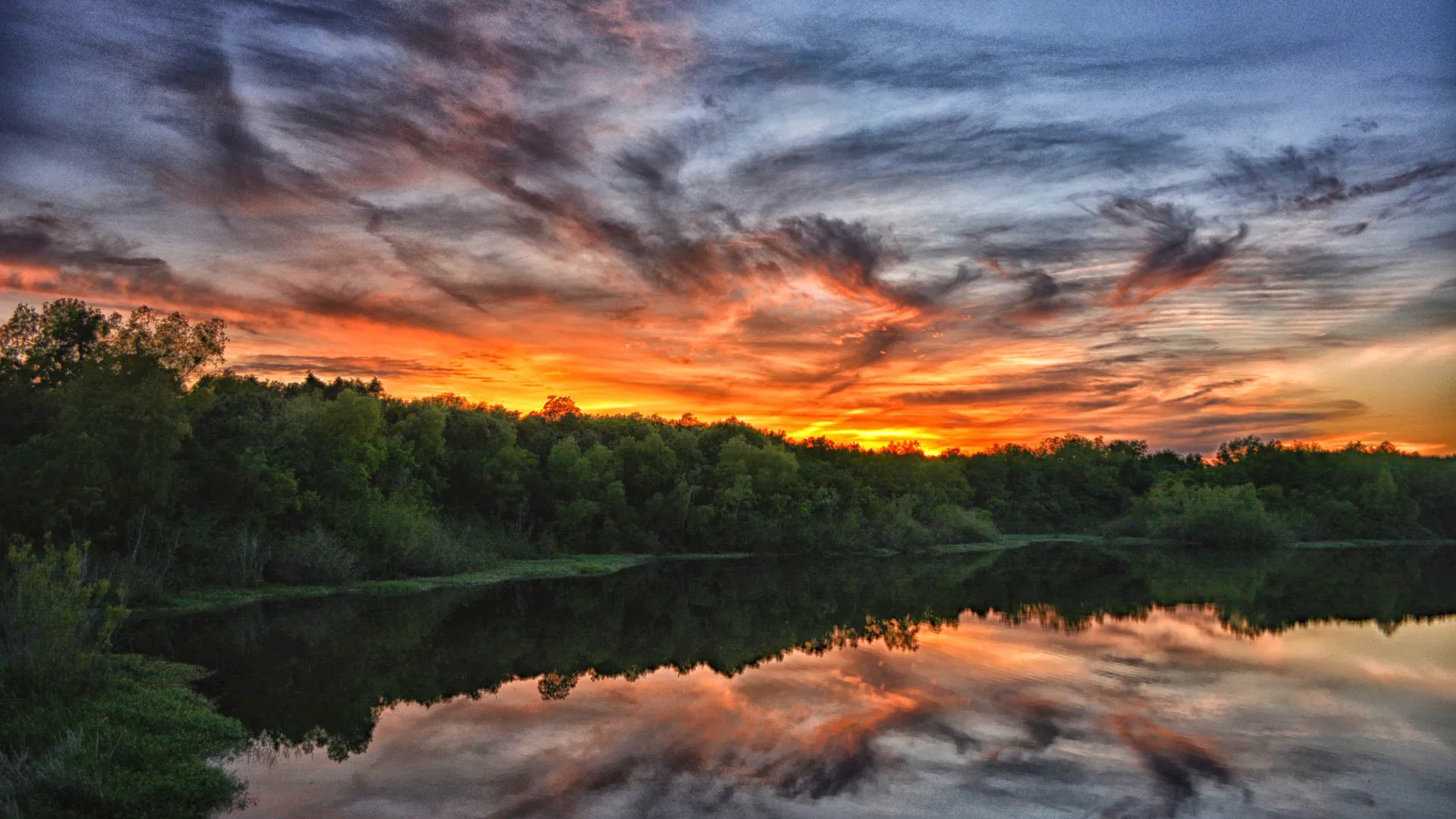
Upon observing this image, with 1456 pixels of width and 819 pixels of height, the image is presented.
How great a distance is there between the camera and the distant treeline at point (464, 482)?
93.2 feet

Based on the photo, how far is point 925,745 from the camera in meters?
14.4

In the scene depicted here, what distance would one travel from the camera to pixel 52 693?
521 inches

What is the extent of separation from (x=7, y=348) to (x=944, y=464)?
75542 millimetres

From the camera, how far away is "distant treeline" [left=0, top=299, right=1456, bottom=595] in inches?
1119

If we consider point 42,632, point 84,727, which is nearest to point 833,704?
point 84,727

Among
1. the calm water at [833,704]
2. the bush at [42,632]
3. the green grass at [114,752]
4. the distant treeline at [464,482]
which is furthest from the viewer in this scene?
the distant treeline at [464,482]

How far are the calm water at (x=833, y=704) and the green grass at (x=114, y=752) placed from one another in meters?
0.81

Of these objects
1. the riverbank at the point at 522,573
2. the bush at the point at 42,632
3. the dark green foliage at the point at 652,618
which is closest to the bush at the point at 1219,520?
the riverbank at the point at 522,573

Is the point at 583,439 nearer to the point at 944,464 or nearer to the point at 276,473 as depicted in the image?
the point at 276,473

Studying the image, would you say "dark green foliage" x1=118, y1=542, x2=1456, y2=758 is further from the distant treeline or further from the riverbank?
the distant treeline

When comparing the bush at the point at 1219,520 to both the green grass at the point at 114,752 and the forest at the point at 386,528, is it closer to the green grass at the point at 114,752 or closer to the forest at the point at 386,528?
the forest at the point at 386,528

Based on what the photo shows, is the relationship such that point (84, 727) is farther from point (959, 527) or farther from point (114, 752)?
point (959, 527)

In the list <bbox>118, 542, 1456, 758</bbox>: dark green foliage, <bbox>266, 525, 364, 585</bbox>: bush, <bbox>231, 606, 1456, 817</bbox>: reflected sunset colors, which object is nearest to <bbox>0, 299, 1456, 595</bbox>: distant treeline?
<bbox>266, 525, 364, 585</bbox>: bush

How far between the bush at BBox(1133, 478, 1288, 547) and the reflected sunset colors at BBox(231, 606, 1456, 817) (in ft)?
179
